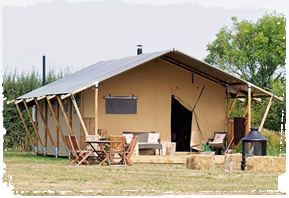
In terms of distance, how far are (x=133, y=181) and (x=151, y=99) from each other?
7.17 meters

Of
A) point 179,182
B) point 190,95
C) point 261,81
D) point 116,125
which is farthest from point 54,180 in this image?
point 261,81

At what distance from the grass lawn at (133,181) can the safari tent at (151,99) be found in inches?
150

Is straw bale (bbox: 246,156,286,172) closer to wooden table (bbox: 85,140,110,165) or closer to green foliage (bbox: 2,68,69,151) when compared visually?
wooden table (bbox: 85,140,110,165)

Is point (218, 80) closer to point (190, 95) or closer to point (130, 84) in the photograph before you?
point (190, 95)

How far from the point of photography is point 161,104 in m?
16.9

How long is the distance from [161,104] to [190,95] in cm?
85

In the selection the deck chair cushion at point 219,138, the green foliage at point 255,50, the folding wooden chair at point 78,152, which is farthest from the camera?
the green foliage at point 255,50

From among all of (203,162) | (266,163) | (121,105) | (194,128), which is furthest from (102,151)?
(194,128)

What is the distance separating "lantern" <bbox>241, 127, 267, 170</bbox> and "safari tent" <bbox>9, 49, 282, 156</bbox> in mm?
3681

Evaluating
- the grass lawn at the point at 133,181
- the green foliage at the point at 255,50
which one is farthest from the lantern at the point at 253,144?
the green foliage at the point at 255,50

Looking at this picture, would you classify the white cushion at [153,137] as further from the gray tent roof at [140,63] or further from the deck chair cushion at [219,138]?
the gray tent roof at [140,63]

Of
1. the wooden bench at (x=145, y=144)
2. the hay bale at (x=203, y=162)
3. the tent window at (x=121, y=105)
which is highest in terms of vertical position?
the tent window at (x=121, y=105)

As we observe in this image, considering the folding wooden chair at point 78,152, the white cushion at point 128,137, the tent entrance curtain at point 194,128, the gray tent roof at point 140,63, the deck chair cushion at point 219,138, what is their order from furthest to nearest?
the tent entrance curtain at point 194,128 → the deck chair cushion at point 219,138 → the white cushion at point 128,137 → the gray tent roof at point 140,63 → the folding wooden chair at point 78,152

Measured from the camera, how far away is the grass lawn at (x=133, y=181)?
8.43m
